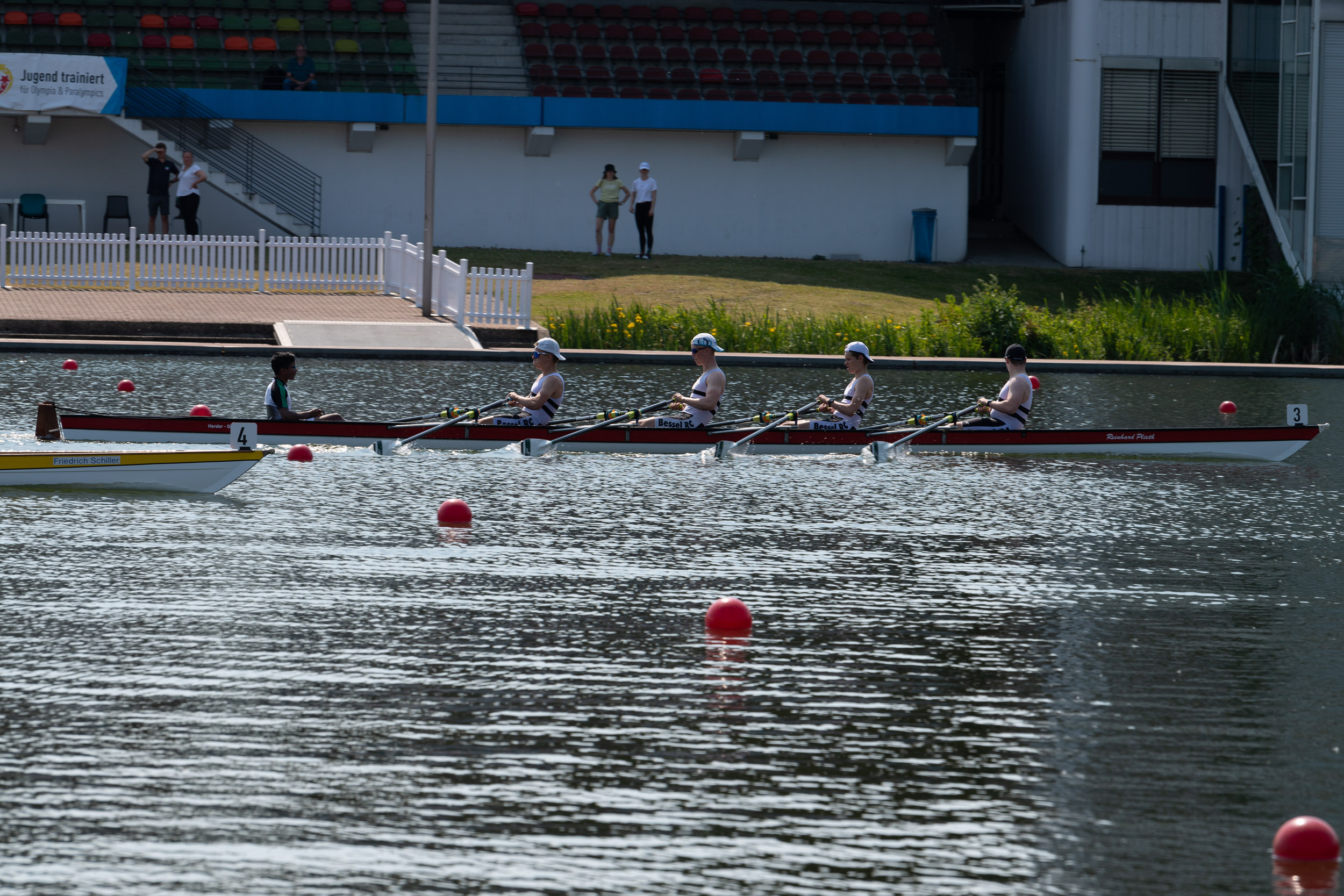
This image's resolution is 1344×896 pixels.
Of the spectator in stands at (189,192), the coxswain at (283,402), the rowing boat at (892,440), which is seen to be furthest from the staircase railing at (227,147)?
the coxswain at (283,402)

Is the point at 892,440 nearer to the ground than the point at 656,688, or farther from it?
farther from it

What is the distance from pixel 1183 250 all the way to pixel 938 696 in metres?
30.9

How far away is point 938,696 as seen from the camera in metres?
8.51

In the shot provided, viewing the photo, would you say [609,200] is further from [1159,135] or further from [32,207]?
[1159,135]

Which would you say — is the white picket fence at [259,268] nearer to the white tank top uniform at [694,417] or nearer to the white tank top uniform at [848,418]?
the white tank top uniform at [694,417]

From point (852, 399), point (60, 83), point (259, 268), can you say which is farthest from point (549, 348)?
point (60, 83)

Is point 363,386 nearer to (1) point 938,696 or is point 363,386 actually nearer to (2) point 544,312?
(2) point 544,312

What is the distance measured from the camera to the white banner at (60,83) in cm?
3334

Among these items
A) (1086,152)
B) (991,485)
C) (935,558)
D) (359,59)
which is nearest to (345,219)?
(359,59)

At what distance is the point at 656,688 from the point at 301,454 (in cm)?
835

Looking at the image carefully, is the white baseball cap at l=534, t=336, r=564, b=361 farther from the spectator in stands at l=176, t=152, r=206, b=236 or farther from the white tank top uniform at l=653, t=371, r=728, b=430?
the spectator in stands at l=176, t=152, r=206, b=236

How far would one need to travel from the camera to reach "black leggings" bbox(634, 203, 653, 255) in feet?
111

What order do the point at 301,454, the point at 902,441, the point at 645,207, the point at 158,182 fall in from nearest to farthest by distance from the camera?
1. the point at 301,454
2. the point at 902,441
3. the point at 158,182
4. the point at 645,207

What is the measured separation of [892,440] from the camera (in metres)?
17.3
